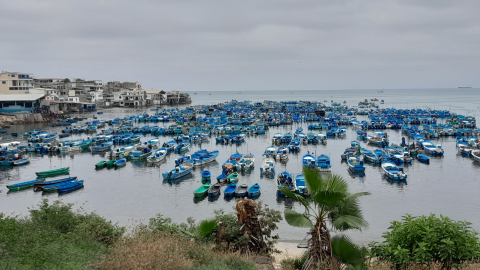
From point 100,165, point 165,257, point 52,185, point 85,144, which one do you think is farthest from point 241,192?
point 85,144

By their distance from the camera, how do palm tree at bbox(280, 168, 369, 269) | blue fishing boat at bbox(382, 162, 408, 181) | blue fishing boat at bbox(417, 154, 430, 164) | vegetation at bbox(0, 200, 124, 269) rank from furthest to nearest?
blue fishing boat at bbox(417, 154, 430, 164), blue fishing boat at bbox(382, 162, 408, 181), vegetation at bbox(0, 200, 124, 269), palm tree at bbox(280, 168, 369, 269)

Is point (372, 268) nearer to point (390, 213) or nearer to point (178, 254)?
point (178, 254)

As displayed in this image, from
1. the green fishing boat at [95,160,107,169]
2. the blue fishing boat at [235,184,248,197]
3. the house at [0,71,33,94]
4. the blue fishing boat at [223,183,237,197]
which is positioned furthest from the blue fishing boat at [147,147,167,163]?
the house at [0,71,33,94]

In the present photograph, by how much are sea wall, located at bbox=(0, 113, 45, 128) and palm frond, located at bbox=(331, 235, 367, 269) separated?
72.7 meters

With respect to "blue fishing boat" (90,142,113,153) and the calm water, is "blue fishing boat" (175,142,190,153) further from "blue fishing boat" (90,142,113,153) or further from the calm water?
"blue fishing boat" (90,142,113,153)

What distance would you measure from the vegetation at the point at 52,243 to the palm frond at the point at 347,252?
20.9ft

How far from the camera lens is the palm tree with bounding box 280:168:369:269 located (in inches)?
322

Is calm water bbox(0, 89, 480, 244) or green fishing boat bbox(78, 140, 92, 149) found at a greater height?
green fishing boat bbox(78, 140, 92, 149)

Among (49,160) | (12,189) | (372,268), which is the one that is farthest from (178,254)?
(49,160)

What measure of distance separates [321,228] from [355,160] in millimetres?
29115

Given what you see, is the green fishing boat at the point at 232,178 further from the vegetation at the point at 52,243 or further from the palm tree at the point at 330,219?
the palm tree at the point at 330,219

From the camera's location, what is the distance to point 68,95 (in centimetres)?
9750

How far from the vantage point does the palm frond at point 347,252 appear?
884 centimetres

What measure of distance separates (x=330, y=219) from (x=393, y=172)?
26.2m
